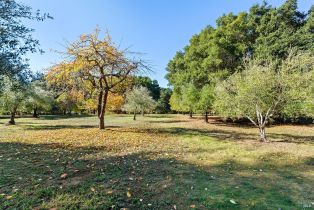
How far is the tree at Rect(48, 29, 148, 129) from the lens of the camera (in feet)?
46.5

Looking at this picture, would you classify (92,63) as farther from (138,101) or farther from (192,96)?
(138,101)

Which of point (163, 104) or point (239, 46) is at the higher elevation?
point (239, 46)

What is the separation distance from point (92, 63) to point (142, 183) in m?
11.3

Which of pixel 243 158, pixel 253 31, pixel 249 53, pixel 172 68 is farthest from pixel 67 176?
pixel 172 68

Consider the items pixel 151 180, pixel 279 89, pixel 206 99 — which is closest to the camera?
pixel 151 180

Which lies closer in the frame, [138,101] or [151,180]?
[151,180]

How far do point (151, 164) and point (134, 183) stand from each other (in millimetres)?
1879

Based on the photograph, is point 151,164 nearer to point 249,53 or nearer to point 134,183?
point 134,183

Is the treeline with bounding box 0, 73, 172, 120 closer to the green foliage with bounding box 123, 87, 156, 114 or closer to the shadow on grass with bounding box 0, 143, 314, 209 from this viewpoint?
the green foliage with bounding box 123, 87, 156, 114

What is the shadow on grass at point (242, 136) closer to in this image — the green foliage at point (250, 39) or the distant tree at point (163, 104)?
the green foliage at point (250, 39)

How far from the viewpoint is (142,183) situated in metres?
5.32

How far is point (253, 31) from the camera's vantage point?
27.7 metres

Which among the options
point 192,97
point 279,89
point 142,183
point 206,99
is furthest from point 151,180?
point 192,97

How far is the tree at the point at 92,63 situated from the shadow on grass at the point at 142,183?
7.72 m
